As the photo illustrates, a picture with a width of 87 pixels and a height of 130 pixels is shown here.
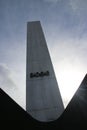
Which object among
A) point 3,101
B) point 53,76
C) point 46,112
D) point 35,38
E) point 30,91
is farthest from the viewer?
point 35,38

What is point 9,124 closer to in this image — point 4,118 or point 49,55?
point 4,118

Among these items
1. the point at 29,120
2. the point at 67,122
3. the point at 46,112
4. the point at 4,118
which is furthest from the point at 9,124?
the point at 46,112

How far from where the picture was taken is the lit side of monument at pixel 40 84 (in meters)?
13.0

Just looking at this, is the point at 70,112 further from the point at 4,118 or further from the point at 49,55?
the point at 49,55

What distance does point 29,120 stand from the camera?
5367mm

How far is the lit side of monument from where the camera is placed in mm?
13008

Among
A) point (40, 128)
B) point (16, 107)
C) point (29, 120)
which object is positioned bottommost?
point (40, 128)

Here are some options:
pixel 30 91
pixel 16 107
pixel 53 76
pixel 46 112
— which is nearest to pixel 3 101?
pixel 16 107

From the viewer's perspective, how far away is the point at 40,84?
14789 millimetres

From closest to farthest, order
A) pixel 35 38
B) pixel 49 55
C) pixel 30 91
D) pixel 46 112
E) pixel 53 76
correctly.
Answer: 1. pixel 46 112
2. pixel 30 91
3. pixel 53 76
4. pixel 49 55
5. pixel 35 38

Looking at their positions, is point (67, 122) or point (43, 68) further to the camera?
point (43, 68)

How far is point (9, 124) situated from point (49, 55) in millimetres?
11913

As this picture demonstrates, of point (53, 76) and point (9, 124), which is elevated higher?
point (9, 124)

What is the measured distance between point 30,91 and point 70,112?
29.7 feet
